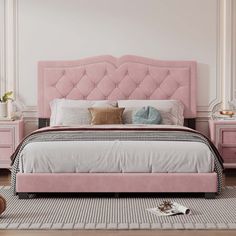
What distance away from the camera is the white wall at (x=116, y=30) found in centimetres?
659

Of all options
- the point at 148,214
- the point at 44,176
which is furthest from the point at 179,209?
the point at 44,176

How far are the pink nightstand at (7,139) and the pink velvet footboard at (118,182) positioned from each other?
4.97ft

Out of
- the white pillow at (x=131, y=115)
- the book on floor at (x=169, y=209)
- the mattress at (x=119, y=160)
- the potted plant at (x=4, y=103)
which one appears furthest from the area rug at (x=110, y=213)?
the potted plant at (x=4, y=103)

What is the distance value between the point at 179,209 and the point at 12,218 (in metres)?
1.27

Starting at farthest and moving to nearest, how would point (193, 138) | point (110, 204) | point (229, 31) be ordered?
1. point (229, 31)
2. point (193, 138)
3. point (110, 204)

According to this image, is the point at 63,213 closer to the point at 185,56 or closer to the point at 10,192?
the point at 10,192

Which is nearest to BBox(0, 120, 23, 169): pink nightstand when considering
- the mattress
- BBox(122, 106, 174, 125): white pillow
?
BBox(122, 106, 174, 125): white pillow

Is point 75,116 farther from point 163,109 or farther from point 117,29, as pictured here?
point 117,29

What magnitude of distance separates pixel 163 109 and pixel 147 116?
0.29 m

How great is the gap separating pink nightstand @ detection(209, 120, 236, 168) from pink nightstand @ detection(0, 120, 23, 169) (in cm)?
228

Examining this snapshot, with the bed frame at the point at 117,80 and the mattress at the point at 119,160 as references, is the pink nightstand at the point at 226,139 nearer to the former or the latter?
the bed frame at the point at 117,80

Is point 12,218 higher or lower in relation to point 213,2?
lower

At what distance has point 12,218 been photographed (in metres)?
3.98

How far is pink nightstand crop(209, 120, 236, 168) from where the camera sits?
6.08 meters
